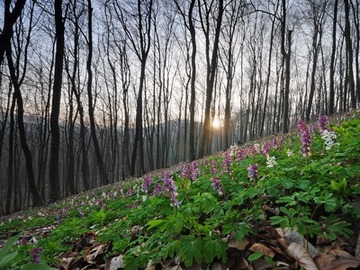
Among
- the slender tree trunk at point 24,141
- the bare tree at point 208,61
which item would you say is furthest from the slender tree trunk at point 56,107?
the bare tree at point 208,61

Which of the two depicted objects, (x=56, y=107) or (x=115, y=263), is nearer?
(x=115, y=263)

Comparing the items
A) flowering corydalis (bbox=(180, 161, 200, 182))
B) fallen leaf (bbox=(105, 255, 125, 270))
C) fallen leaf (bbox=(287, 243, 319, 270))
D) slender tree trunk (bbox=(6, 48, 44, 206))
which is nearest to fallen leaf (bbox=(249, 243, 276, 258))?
fallen leaf (bbox=(287, 243, 319, 270))

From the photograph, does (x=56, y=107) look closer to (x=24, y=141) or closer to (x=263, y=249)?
(x=24, y=141)

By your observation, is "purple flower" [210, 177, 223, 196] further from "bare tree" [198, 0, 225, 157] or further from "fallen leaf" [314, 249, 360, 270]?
"bare tree" [198, 0, 225, 157]

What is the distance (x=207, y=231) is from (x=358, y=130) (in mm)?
2686

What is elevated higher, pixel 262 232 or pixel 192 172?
pixel 192 172

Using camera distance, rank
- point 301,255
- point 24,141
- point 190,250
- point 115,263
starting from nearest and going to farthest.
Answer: point 301,255 < point 190,250 < point 115,263 < point 24,141

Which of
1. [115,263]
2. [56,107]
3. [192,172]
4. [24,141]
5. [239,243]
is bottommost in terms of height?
[115,263]

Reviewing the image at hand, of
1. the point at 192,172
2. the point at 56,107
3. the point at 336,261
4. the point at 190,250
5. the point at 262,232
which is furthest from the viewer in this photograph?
the point at 56,107

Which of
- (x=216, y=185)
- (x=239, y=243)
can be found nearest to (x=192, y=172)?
(x=216, y=185)

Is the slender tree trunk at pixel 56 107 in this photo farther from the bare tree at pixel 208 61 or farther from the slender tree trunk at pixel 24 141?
the bare tree at pixel 208 61

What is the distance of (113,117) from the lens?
2995 centimetres

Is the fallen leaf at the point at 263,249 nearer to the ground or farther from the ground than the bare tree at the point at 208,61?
nearer to the ground

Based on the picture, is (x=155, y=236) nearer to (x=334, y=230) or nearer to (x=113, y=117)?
(x=334, y=230)
